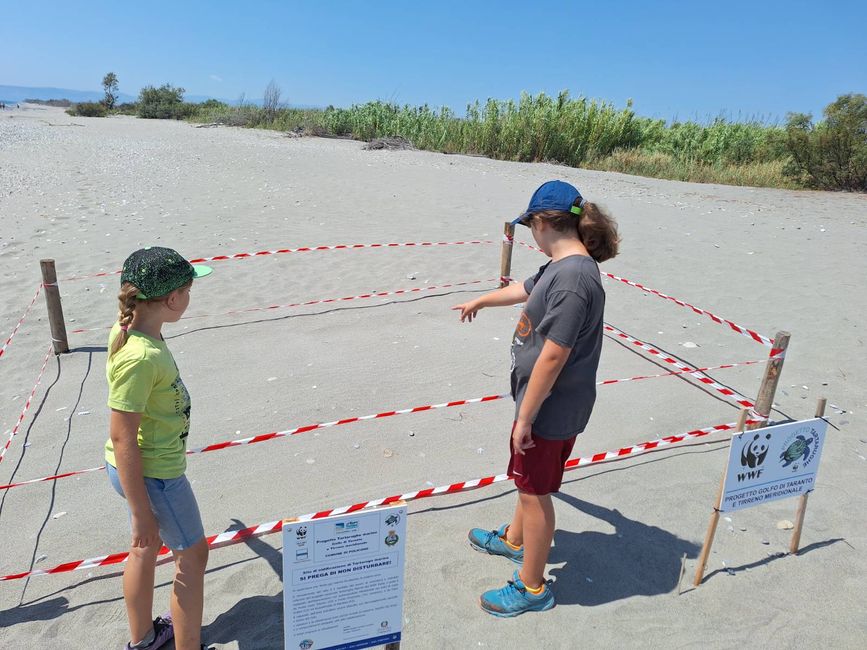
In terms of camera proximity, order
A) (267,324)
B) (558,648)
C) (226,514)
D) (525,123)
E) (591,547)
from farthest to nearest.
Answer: (525,123)
(267,324)
(226,514)
(591,547)
(558,648)

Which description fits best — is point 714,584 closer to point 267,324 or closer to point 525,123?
point 267,324

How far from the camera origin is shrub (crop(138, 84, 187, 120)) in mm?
45625

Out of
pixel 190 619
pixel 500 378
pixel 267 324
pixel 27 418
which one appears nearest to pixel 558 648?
pixel 190 619

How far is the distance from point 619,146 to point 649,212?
13.0 m

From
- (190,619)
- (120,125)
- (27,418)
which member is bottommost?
(27,418)

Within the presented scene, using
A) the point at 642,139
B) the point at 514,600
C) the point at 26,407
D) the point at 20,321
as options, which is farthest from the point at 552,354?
the point at 642,139

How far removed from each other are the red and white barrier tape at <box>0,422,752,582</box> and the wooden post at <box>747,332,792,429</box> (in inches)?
13.1

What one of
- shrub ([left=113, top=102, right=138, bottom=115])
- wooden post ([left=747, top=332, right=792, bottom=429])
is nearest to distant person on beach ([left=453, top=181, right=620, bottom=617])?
wooden post ([left=747, top=332, right=792, bottom=429])

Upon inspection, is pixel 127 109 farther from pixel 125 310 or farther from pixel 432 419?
pixel 125 310

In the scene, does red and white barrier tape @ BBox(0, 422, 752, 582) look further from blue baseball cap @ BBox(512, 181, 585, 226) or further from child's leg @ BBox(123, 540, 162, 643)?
blue baseball cap @ BBox(512, 181, 585, 226)

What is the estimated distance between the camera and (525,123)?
23203 mm

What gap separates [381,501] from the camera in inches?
149

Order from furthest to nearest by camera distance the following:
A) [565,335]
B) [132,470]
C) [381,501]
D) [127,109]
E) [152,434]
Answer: [127,109] → [381,501] → [565,335] → [152,434] → [132,470]

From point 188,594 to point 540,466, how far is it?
1.52 m
